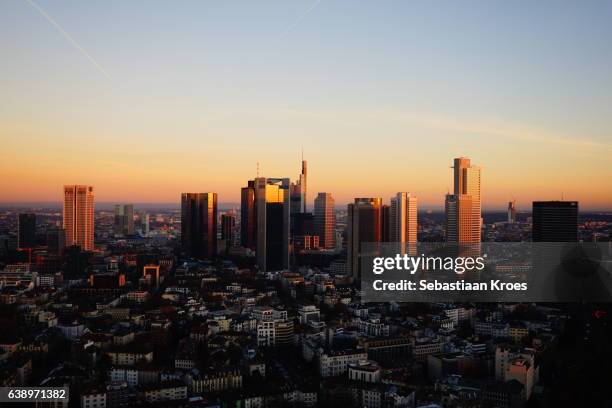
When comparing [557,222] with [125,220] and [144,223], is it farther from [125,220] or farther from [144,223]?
[144,223]

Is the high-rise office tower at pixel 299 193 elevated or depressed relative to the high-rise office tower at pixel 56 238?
elevated

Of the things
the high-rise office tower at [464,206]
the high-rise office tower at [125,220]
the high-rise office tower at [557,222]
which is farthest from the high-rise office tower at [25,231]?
the high-rise office tower at [557,222]

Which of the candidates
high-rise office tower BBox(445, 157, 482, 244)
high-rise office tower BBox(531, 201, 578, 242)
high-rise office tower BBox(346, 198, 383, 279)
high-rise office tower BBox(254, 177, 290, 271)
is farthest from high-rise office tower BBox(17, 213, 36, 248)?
high-rise office tower BBox(531, 201, 578, 242)

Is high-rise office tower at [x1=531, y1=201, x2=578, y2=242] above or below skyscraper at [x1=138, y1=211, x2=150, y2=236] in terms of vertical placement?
A: above

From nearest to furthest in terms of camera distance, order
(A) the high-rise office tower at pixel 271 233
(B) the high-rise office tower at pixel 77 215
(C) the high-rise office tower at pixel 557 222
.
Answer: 1. (C) the high-rise office tower at pixel 557 222
2. (A) the high-rise office tower at pixel 271 233
3. (B) the high-rise office tower at pixel 77 215

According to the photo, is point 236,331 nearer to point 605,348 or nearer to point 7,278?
point 605,348

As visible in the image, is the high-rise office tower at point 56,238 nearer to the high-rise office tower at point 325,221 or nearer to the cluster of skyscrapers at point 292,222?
the cluster of skyscrapers at point 292,222

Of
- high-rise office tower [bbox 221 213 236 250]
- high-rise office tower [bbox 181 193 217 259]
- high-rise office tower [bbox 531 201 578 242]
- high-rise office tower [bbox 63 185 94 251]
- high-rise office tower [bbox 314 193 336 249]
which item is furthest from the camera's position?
high-rise office tower [bbox 314 193 336 249]

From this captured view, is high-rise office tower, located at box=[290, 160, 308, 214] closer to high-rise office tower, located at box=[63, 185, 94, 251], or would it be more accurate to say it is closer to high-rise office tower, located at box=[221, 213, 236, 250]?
high-rise office tower, located at box=[221, 213, 236, 250]
